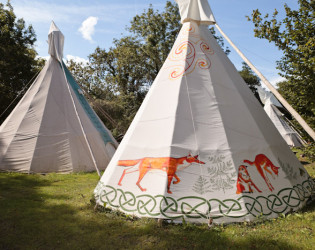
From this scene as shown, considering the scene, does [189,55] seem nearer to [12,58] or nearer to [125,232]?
[125,232]

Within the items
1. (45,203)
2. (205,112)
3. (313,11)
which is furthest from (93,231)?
(313,11)

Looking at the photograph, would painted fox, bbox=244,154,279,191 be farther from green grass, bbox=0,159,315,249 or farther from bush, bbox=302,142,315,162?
bush, bbox=302,142,315,162

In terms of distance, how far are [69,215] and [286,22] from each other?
594 centimetres

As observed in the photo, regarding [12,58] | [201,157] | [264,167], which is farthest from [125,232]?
[12,58]

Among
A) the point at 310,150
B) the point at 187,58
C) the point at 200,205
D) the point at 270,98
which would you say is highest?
the point at 270,98

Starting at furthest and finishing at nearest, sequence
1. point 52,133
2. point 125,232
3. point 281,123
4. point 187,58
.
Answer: point 281,123 → point 52,133 → point 187,58 → point 125,232

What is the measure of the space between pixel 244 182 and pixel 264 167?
0.55 m

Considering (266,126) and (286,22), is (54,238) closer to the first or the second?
(266,126)

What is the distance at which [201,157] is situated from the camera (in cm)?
394

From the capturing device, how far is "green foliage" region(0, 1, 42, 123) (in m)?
16.4

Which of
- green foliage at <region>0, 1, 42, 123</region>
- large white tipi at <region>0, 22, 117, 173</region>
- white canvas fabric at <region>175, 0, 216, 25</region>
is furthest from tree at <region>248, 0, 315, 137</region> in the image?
green foliage at <region>0, 1, 42, 123</region>

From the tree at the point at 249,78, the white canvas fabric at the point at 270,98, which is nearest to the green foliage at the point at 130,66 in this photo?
the white canvas fabric at the point at 270,98

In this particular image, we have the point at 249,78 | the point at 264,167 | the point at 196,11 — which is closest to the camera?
the point at 264,167

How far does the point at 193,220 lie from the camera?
3.55 m
